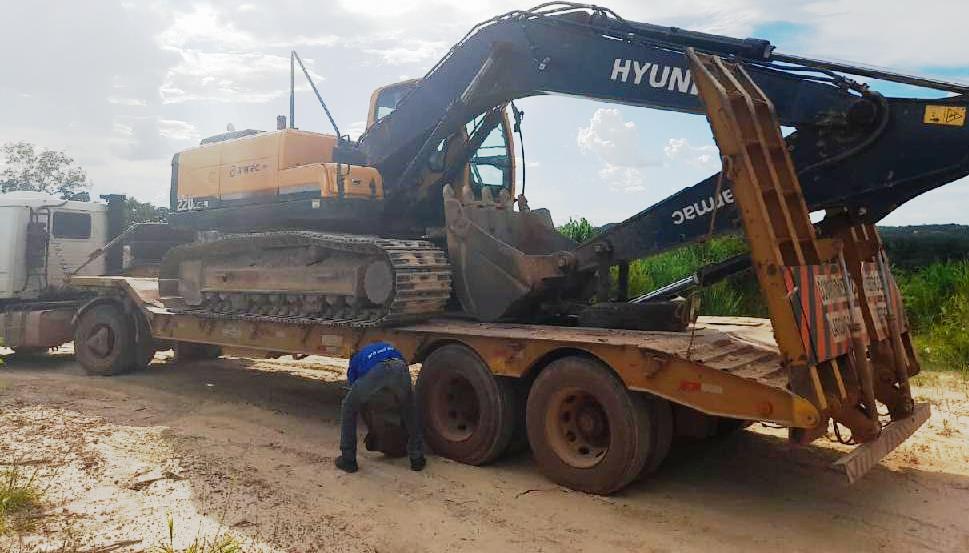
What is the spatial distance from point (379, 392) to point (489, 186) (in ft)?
11.5

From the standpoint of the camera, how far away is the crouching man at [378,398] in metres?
5.99

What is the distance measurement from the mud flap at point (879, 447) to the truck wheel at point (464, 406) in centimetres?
243

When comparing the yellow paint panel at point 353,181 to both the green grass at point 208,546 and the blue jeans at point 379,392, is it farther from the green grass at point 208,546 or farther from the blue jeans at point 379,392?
the green grass at point 208,546

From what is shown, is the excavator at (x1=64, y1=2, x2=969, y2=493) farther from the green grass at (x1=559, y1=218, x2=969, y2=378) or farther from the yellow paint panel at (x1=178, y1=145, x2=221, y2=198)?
the green grass at (x1=559, y1=218, x2=969, y2=378)

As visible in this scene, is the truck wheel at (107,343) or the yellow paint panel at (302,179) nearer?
the yellow paint panel at (302,179)

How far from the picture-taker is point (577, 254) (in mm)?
6734

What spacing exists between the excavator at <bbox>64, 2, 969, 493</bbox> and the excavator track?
30mm

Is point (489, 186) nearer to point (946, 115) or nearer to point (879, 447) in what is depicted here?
point (946, 115)

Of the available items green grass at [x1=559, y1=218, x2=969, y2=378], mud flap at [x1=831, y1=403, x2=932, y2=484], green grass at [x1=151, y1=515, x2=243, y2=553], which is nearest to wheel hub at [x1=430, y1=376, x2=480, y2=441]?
green grass at [x1=151, y1=515, x2=243, y2=553]

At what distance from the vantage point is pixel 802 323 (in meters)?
4.50

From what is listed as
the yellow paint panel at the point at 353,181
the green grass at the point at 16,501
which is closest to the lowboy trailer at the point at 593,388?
the yellow paint panel at the point at 353,181

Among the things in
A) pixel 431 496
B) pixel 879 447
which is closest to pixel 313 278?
pixel 431 496

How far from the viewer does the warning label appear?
4820 millimetres

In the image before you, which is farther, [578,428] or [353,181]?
[353,181]
